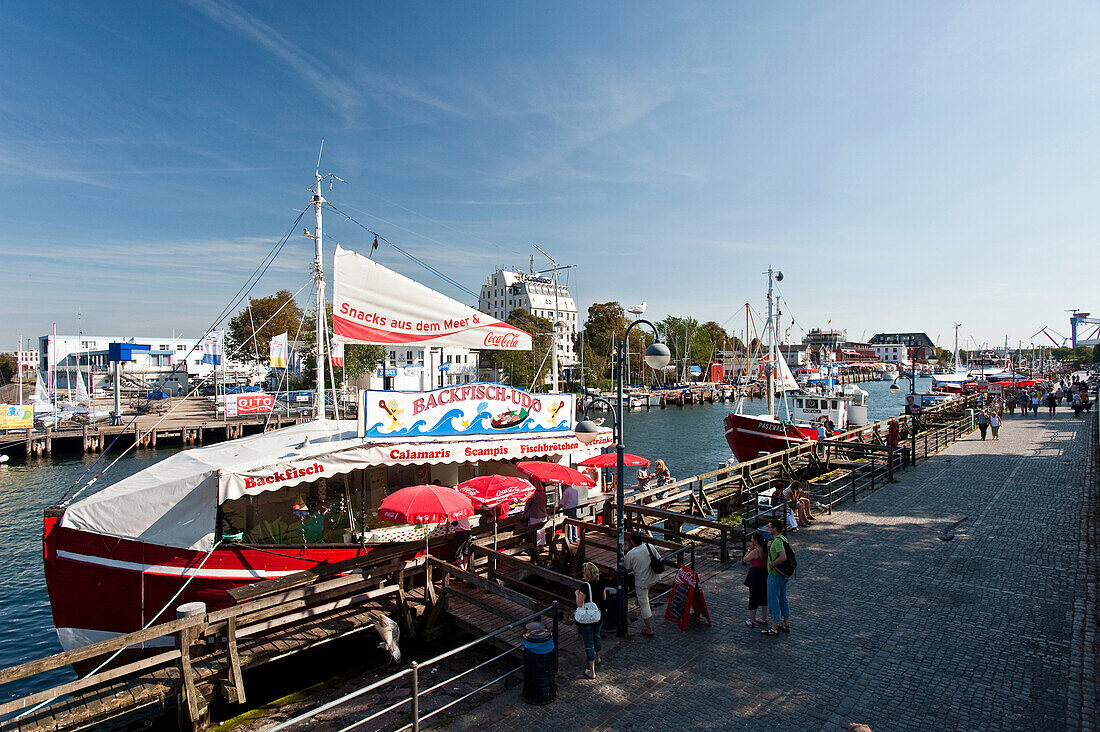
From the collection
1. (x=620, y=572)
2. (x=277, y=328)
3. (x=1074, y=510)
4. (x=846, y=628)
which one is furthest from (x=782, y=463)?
(x=277, y=328)

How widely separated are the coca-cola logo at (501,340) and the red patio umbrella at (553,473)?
290cm

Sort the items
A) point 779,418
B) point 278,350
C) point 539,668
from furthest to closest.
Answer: point 779,418
point 278,350
point 539,668

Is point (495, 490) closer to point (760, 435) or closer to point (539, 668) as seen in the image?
point (539, 668)

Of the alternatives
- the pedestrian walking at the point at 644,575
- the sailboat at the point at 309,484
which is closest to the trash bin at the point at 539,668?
the pedestrian walking at the point at 644,575

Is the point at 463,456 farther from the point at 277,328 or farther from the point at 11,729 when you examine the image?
the point at 277,328

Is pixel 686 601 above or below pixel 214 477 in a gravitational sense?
below

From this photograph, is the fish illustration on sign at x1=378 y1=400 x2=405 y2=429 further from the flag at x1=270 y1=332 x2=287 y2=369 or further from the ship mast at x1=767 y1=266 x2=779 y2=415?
the ship mast at x1=767 y1=266 x2=779 y2=415

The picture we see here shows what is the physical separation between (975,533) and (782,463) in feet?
31.0

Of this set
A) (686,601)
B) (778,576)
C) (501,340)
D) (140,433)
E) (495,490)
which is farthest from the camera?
(140,433)

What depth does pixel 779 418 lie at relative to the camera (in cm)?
3697

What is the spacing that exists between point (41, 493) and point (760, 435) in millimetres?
38729

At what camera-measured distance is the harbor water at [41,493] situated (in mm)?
14273

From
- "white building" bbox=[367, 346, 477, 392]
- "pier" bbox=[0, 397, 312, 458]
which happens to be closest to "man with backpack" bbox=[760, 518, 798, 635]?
"white building" bbox=[367, 346, 477, 392]

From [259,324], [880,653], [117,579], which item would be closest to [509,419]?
[117,579]
